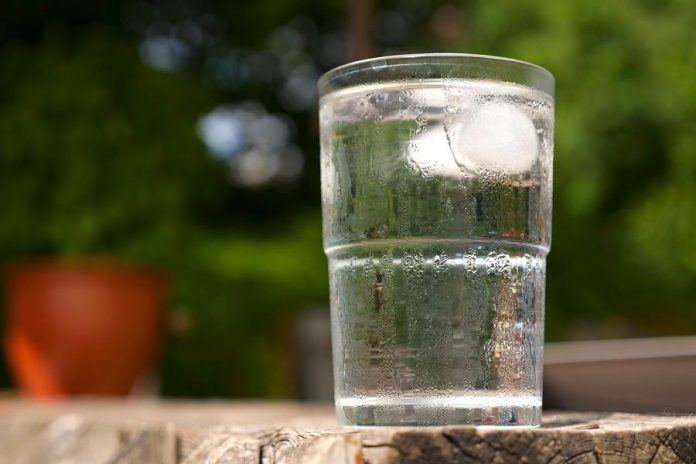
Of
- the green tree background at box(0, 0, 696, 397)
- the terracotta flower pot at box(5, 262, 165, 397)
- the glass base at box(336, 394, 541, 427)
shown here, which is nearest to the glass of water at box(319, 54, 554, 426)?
the glass base at box(336, 394, 541, 427)

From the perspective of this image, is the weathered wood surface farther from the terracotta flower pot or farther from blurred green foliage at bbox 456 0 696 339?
blurred green foliage at bbox 456 0 696 339

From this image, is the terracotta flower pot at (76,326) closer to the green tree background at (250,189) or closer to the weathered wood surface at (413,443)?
the green tree background at (250,189)

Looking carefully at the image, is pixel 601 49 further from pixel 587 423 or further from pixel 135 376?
pixel 587 423

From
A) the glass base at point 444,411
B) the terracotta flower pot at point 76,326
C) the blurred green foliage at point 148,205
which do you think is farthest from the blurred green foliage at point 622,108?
the glass base at point 444,411

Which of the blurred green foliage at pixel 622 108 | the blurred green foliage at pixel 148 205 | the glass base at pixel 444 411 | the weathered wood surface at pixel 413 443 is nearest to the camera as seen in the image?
the weathered wood surface at pixel 413 443

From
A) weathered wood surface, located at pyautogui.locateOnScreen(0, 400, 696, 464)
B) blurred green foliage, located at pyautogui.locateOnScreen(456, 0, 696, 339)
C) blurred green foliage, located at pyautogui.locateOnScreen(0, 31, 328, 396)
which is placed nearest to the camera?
weathered wood surface, located at pyautogui.locateOnScreen(0, 400, 696, 464)

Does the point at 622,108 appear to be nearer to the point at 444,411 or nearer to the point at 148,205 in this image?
the point at 148,205

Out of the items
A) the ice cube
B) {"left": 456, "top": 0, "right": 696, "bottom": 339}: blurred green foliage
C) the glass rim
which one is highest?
{"left": 456, "top": 0, "right": 696, "bottom": 339}: blurred green foliage

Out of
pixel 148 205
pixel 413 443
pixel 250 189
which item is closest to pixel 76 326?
pixel 148 205
